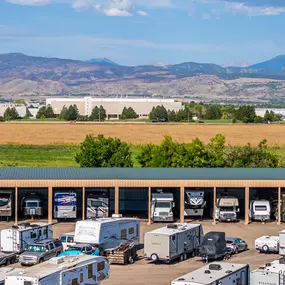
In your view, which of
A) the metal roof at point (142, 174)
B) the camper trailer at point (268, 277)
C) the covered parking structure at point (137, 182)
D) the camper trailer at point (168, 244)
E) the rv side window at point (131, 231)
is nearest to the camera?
the camper trailer at point (268, 277)

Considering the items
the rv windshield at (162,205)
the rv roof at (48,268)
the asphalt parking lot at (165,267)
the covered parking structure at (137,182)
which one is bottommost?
the asphalt parking lot at (165,267)

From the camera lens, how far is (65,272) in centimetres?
2777

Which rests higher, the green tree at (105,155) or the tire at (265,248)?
the green tree at (105,155)

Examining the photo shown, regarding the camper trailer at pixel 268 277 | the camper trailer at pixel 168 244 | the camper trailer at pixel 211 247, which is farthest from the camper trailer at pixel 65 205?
the camper trailer at pixel 268 277

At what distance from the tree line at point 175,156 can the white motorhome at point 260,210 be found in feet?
50.5

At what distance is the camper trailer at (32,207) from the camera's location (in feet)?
165

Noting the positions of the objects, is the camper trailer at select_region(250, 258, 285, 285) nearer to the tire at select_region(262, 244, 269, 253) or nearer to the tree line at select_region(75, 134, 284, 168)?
the tire at select_region(262, 244, 269, 253)

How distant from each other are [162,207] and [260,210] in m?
6.20

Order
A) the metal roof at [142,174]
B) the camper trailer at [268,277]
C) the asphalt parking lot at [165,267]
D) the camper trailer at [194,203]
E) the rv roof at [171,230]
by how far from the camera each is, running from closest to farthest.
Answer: the camper trailer at [268,277] → the asphalt parking lot at [165,267] → the rv roof at [171,230] → the metal roof at [142,174] → the camper trailer at [194,203]

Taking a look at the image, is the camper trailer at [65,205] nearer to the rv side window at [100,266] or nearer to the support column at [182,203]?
the support column at [182,203]

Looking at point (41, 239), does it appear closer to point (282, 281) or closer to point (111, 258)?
point (111, 258)

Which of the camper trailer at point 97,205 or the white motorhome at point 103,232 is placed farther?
the camper trailer at point 97,205

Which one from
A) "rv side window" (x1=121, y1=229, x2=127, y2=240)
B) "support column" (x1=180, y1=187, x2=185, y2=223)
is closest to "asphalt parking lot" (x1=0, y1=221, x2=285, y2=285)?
"rv side window" (x1=121, y1=229, x2=127, y2=240)

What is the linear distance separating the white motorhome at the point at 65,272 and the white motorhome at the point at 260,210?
20621 mm
